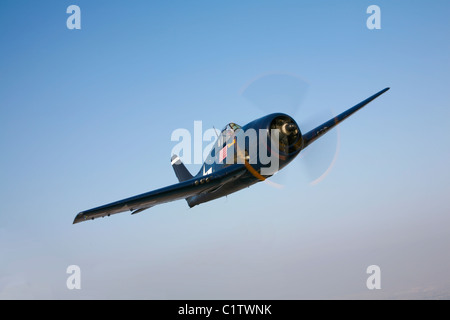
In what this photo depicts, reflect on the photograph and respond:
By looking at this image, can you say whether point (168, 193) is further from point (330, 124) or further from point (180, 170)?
point (180, 170)

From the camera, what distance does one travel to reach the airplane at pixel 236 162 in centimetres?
1986

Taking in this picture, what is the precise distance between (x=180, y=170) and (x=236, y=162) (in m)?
11.3

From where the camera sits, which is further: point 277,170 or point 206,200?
point 206,200

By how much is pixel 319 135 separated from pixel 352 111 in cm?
352

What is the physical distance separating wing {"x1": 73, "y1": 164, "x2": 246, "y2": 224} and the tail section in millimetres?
9338

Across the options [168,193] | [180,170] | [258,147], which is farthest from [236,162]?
[180,170]

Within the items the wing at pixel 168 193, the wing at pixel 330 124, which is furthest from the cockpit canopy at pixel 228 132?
the wing at pixel 330 124

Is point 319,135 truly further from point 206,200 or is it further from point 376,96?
point 206,200

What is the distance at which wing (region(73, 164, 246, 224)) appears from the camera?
19.4 m

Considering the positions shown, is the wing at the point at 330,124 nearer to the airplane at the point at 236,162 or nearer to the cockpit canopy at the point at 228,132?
the airplane at the point at 236,162

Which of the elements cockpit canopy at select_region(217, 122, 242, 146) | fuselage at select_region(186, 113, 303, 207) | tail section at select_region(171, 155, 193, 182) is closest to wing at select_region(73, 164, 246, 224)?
fuselage at select_region(186, 113, 303, 207)
